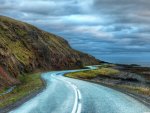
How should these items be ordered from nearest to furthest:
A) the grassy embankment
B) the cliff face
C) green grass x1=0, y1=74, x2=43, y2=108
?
green grass x1=0, y1=74, x2=43, y2=108 → the grassy embankment → the cliff face

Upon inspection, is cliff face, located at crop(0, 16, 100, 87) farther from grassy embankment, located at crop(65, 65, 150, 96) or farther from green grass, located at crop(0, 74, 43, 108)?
green grass, located at crop(0, 74, 43, 108)

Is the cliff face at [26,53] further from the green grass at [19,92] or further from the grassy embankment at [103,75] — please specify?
the green grass at [19,92]

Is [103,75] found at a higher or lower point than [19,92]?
lower

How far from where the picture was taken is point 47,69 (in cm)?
11650

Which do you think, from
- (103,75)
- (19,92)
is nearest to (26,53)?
(103,75)

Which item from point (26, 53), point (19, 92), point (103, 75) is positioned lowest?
point (103, 75)

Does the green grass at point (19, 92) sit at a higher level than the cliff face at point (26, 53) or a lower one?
lower

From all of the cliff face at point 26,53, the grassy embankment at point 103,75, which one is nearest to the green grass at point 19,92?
the grassy embankment at point 103,75

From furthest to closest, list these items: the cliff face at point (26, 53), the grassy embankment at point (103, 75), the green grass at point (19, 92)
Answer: the cliff face at point (26, 53), the grassy embankment at point (103, 75), the green grass at point (19, 92)

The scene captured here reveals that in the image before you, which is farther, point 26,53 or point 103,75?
point 103,75

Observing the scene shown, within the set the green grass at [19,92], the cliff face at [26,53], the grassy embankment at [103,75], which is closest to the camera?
the green grass at [19,92]

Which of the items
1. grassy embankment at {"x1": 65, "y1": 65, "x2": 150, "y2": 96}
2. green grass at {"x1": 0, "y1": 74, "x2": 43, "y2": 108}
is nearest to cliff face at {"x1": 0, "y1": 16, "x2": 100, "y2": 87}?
grassy embankment at {"x1": 65, "y1": 65, "x2": 150, "y2": 96}

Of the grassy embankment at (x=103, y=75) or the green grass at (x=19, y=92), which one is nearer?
the green grass at (x=19, y=92)

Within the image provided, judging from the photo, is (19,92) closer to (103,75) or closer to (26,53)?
(26,53)
